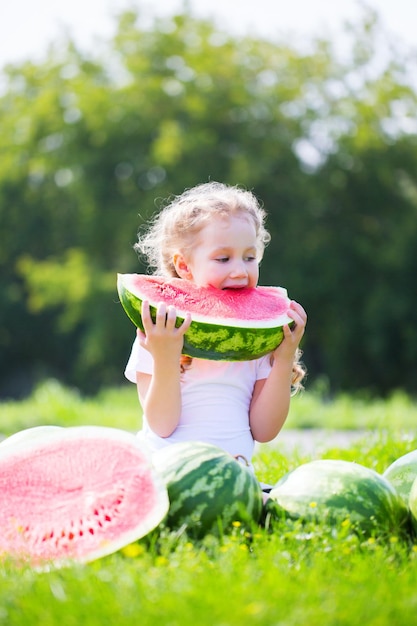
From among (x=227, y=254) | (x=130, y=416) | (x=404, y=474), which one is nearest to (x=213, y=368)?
(x=227, y=254)

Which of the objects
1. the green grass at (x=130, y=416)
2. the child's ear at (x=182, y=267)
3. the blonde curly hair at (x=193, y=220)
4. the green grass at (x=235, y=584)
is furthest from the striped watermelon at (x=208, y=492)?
the green grass at (x=130, y=416)

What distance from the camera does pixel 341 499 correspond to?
3221 mm

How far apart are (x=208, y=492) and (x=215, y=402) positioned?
3.30ft

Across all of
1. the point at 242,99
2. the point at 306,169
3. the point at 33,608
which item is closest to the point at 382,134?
the point at 306,169

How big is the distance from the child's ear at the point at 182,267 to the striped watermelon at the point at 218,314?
8.9 inches

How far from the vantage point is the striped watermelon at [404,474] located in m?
3.71

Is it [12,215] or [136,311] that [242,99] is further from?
[136,311]

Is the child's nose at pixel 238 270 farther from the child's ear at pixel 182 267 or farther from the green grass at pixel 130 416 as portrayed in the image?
the green grass at pixel 130 416

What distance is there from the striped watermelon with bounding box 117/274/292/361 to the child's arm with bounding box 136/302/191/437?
0.20 ft

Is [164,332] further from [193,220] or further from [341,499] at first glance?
[341,499]

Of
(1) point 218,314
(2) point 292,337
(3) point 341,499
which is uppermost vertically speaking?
(1) point 218,314

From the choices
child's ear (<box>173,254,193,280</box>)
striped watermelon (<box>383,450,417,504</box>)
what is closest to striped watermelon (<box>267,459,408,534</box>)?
striped watermelon (<box>383,450,417,504</box>)

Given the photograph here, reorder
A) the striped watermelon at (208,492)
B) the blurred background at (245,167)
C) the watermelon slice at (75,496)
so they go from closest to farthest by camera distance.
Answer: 1. the watermelon slice at (75,496)
2. the striped watermelon at (208,492)
3. the blurred background at (245,167)

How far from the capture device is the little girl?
390 cm
